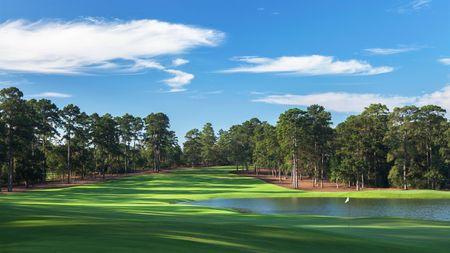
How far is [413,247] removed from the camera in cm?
1554

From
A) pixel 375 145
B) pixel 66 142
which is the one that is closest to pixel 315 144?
pixel 375 145

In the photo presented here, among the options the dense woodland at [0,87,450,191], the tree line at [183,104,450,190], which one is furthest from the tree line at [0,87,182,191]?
the tree line at [183,104,450,190]

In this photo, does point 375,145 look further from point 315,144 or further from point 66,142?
point 66,142

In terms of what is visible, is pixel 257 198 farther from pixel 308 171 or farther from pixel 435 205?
pixel 308 171

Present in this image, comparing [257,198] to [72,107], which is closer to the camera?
[257,198]

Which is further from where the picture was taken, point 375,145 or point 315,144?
point 315,144

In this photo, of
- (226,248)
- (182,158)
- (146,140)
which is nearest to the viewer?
(226,248)

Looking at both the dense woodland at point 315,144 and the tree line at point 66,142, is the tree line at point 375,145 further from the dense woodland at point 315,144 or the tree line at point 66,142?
the tree line at point 66,142

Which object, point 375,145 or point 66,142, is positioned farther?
point 66,142

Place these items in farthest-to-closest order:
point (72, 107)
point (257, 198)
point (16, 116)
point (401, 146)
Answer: point (72, 107), point (401, 146), point (16, 116), point (257, 198)

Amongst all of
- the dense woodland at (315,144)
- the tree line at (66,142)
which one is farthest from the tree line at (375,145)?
the tree line at (66,142)

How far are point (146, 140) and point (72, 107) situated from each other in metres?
40.8

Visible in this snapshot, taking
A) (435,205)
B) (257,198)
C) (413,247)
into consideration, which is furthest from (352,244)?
(257,198)

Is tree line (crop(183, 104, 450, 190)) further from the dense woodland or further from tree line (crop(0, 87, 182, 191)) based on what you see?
tree line (crop(0, 87, 182, 191))
